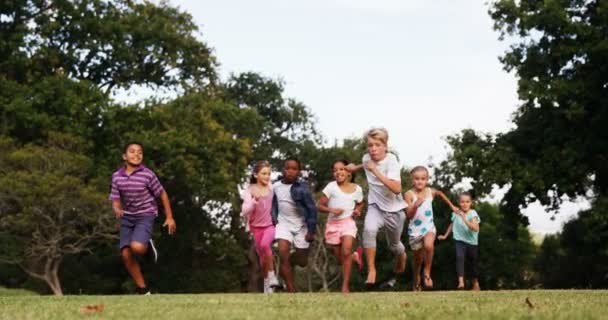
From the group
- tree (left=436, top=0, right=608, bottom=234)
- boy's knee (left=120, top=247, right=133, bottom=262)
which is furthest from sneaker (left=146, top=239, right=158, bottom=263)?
tree (left=436, top=0, right=608, bottom=234)

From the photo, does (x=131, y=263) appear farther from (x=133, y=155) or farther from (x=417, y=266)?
(x=417, y=266)

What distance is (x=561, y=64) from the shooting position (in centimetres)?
3584

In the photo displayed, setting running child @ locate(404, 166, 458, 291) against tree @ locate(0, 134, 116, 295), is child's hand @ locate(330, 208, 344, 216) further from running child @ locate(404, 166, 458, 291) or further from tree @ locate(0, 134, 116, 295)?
tree @ locate(0, 134, 116, 295)

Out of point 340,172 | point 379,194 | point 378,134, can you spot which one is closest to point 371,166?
point 378,134

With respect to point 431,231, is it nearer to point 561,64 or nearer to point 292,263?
point 292,263

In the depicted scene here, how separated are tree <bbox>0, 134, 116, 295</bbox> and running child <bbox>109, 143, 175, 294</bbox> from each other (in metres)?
27.0

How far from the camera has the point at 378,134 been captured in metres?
14.9

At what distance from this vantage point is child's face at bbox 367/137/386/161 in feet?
48.6

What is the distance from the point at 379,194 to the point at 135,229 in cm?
322

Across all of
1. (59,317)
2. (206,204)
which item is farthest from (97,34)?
(59,317)

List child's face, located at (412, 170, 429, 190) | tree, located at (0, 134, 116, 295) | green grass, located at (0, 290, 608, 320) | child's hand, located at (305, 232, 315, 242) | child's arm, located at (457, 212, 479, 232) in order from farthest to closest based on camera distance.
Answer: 1. tree, located at (0, 134, 116, 295)
2. child's arm, located at (457, 212, 479, 232)
3. child's face, located at (412, 170, 429, 190)
4. child's hand, located at (305, 232, 315, 242)
5. green grass, located at (0, 290, 608, 320)

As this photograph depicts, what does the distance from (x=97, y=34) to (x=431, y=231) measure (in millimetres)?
30076

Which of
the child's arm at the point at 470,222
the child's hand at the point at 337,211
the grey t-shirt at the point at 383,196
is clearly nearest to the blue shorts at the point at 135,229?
the child's hand at the point at 337,211

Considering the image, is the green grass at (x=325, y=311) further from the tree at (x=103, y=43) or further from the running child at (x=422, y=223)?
the tree at (x=103, y=43)
